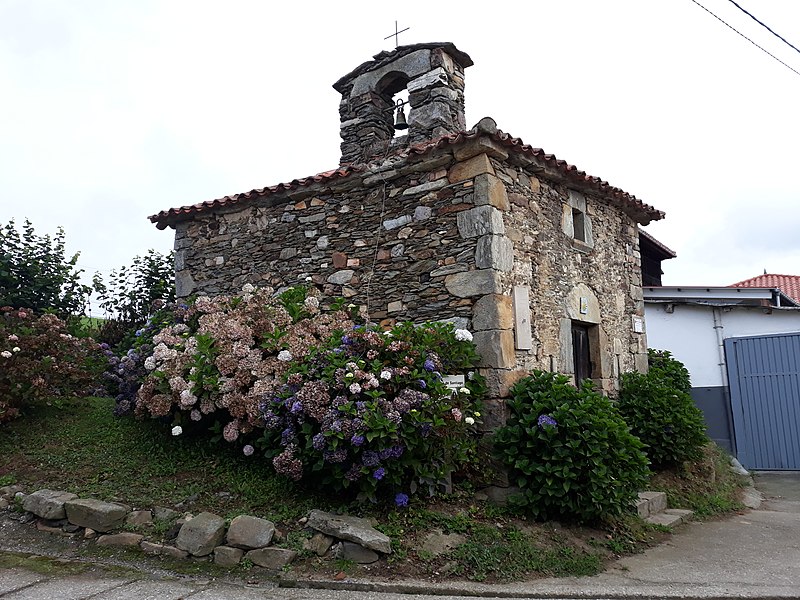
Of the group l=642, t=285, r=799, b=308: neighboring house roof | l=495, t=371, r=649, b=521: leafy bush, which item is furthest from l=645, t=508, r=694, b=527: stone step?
l=642, t=285, r=799, b=308: neighboring house roof

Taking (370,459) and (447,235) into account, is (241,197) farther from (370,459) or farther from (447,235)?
(370,459)

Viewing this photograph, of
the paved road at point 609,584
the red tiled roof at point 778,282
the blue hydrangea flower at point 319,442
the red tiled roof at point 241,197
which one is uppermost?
the red tiled roof at point 778,282

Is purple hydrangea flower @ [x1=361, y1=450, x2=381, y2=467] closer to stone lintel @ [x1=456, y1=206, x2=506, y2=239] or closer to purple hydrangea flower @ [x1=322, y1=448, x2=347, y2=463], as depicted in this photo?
purple hydrangea flower @ [x1=322, y1=448, x2=347, y2=463]

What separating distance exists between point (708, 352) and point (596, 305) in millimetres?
4206

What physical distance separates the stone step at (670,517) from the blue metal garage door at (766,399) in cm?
384

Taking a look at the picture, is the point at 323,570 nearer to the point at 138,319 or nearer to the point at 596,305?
the point at 596,305

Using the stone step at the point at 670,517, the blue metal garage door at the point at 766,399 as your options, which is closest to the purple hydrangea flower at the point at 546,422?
the stone step at the point at 670,517

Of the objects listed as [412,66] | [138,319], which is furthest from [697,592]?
[138,319]

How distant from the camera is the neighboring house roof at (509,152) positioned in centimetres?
608

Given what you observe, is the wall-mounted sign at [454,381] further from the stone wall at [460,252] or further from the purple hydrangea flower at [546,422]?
the purple hydrangea flower at [546,422]

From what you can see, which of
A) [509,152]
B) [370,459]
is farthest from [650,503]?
[509,152]

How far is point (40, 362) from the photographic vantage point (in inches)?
257

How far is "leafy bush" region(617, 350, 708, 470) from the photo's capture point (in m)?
7.30

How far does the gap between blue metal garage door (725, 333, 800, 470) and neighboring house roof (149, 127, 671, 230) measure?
9.31ft
